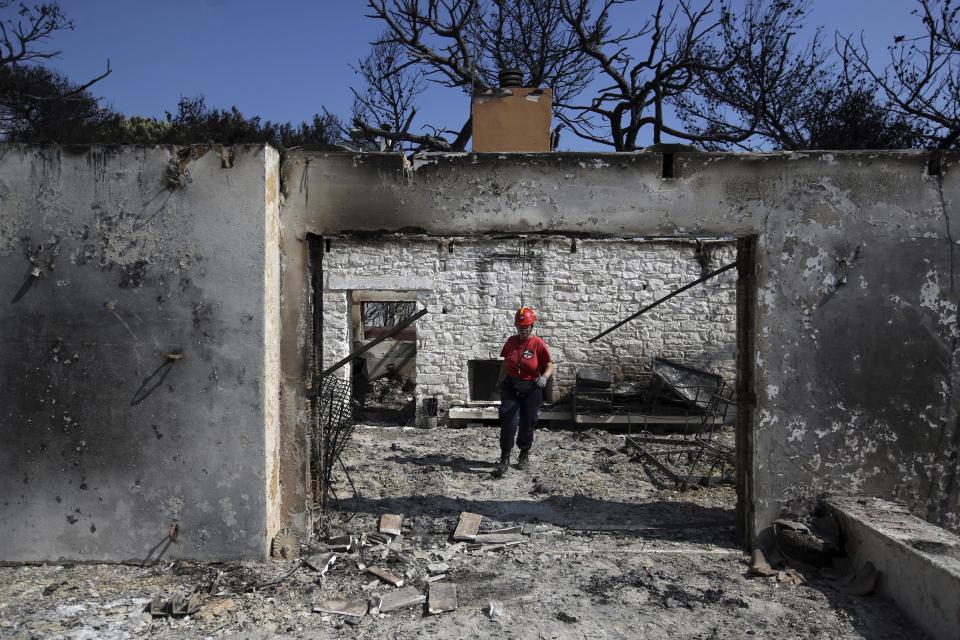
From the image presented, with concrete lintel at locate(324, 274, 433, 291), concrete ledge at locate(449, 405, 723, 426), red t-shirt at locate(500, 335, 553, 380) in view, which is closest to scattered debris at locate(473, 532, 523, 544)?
red t-shirt at locate(500, 335, 553, 380)

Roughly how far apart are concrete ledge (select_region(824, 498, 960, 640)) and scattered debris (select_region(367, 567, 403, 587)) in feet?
10.1

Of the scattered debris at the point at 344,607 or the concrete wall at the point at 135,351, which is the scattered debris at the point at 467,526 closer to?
the scattered debris at the point at 344,607

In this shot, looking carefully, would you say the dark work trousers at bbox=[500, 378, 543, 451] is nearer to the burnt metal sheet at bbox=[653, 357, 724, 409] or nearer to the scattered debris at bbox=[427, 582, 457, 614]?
the scattered debris at bbox=[427, 582, 457, 614]

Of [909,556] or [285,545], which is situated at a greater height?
[909,556]

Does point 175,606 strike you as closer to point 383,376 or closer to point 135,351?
point 135,351

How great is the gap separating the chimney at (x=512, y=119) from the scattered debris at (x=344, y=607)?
3.85 metres

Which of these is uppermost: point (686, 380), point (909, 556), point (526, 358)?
point (526, 358)

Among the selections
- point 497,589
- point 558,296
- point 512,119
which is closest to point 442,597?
point 497,589

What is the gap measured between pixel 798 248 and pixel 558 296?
6.42 m

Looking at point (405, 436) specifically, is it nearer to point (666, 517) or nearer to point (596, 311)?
point (596, 311)

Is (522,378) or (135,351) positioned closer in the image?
(135,351)

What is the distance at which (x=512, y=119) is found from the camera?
19.3 ft

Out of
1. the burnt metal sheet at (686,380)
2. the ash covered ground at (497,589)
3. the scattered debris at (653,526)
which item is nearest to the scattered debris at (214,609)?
the ash covered ground at (497,589)

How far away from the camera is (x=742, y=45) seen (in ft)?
47.7
